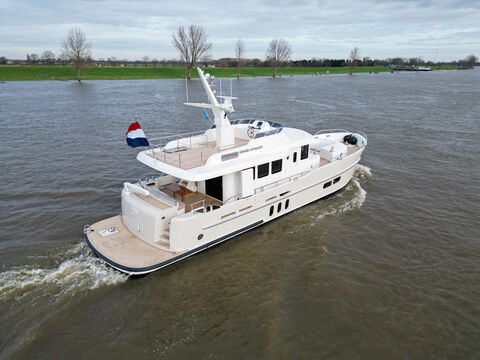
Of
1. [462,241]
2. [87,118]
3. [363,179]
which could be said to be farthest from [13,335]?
[87,118]

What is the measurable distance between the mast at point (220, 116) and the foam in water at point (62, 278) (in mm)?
6229

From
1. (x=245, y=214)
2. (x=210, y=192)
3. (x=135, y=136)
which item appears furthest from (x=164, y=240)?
(x=135, y=136)

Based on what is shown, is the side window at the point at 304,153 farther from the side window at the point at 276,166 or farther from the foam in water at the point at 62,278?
the foam in water at the point at 62,278

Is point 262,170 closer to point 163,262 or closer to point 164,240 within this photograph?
point 164,240

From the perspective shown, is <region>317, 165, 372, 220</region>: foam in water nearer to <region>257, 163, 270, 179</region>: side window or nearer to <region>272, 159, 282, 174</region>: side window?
<region>272, 159, 282, 174</region>: side window

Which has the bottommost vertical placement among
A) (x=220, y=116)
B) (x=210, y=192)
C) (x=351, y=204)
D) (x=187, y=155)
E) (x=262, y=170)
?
(x=351, y=204)

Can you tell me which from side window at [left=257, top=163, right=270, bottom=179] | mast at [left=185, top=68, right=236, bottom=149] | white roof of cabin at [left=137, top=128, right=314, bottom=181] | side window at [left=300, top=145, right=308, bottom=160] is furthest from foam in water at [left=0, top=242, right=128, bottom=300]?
side window at [left=300, top=145, right=308, bottom=160]

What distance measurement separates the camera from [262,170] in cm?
1244

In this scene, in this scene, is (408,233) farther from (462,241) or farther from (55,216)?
(55,216)

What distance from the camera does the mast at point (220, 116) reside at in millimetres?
12508

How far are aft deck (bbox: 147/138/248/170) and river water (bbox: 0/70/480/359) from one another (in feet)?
10.8

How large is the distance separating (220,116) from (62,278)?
26.0 ft

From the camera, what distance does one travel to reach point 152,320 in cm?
861

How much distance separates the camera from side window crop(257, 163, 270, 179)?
1234 cm
